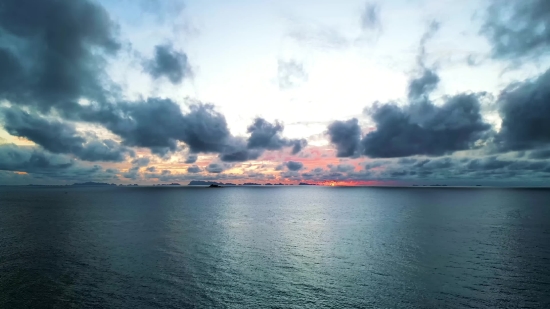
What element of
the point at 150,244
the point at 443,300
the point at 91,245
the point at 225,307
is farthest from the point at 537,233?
the point at 91,245

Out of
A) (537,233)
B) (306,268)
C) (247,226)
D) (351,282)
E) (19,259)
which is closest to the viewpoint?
(351,282)

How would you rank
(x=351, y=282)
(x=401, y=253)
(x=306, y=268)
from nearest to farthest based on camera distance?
(x=351, y=282) → (x=306, y=268) → (x=401, y=253)

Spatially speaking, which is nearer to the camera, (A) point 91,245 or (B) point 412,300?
(B) point 412,300

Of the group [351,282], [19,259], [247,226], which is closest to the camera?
[351,282]

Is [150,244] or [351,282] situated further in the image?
[150,244]

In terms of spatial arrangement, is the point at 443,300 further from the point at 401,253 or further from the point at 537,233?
the point at 537,233

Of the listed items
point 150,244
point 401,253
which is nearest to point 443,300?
point 401,253

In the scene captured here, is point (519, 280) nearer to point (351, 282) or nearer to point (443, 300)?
point (443, 300)

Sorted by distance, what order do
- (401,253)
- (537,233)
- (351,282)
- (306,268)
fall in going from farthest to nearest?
(537,233)
(401,253)
(306,268)
(351,282)
